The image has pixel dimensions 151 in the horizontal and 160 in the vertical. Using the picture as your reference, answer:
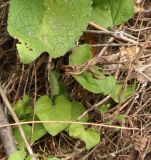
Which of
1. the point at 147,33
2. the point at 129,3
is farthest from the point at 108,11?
the point at 147,33

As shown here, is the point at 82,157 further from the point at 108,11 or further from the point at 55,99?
the point at 108,11

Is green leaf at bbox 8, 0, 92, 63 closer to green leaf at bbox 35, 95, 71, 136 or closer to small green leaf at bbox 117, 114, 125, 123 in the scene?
green leaf at bbox 35, 95, 71, 136

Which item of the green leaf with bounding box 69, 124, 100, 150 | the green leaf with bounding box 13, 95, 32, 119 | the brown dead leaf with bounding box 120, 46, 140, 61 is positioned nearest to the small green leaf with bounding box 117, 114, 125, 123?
the green leaf with bounding box 69, 124, 100, 150

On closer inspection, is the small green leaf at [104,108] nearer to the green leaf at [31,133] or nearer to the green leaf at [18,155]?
the green leaf at [31,133]

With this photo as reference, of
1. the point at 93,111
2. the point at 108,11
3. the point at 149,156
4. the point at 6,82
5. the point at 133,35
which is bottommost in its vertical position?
the point at 149,156

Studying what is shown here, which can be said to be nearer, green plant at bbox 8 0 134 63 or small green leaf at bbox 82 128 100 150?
green plant at bbox 8 0 134 63

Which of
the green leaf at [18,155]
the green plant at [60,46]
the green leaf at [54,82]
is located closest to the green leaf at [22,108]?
the green plant at [60,46]
